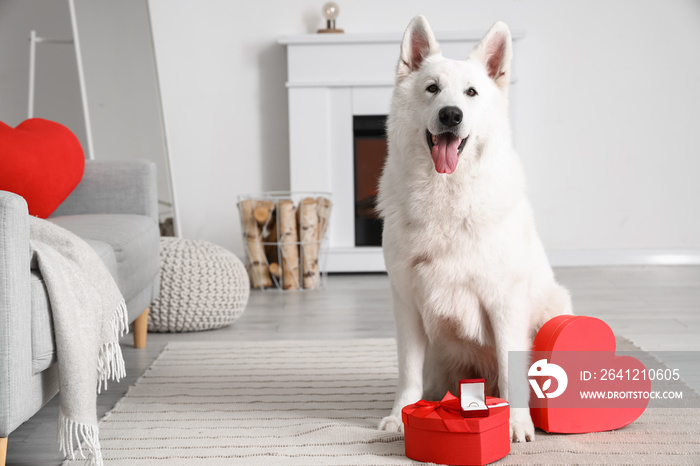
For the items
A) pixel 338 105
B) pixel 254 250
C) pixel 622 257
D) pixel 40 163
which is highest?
pixel 338 105

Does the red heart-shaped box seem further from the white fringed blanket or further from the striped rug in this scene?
the white fringed blanket

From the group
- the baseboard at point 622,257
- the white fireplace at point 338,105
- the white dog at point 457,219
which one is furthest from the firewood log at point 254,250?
the white dog at point 457,219

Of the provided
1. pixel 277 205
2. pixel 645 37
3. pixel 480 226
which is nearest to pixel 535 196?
pixel 645 37

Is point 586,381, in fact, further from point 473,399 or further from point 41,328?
point 41,328

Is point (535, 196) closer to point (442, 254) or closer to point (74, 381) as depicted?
point (442, 254)

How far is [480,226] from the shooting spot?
5.60 ft

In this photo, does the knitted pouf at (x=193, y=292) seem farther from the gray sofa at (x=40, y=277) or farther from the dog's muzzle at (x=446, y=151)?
the dog's muzzle at (x=446, y=151)

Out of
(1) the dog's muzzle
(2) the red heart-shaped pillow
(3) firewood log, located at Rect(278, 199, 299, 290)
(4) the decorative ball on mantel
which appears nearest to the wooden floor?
(3) firewood log, located at Rect(278, 199, 299, 290)

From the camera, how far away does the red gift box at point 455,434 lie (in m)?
1.51

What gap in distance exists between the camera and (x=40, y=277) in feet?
4.98

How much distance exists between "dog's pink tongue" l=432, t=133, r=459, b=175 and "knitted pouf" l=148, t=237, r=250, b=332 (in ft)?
5.14

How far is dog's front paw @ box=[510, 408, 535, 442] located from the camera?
1.66 metres

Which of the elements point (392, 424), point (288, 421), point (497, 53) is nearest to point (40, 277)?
point (288, 421)

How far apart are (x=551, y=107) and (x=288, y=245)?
198 cm
